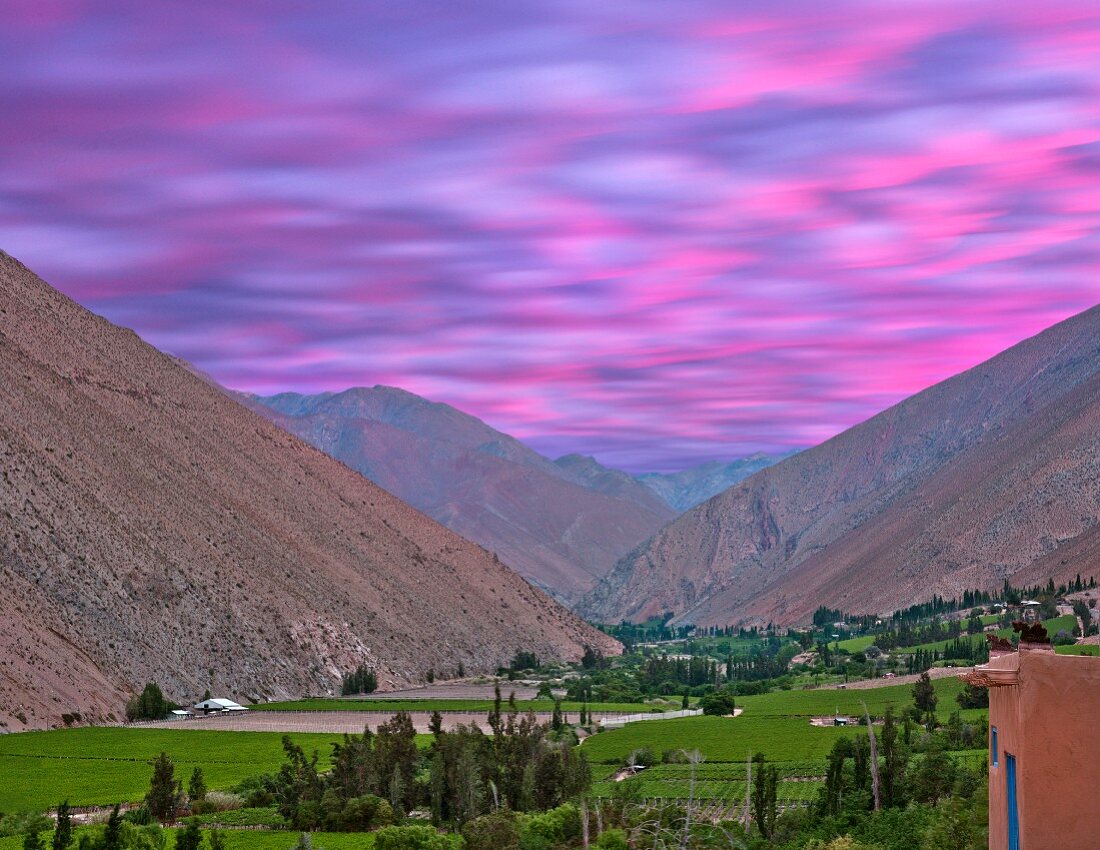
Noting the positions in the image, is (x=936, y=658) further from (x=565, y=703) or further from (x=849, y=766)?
(x=849, y=766)

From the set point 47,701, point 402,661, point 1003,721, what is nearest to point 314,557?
point 402,661

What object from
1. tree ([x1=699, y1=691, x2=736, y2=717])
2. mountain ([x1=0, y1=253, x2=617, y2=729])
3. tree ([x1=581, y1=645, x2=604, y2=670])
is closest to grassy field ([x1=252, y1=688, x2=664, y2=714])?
mountain ([x1=0, y1=253, x2=617, y2=729])

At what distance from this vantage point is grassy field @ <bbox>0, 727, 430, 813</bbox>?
62188 mm

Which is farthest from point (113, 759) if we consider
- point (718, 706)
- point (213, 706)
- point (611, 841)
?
point (718, 706)

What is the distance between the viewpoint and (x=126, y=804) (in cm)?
6012

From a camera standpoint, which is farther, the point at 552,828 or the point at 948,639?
the point at 948,639

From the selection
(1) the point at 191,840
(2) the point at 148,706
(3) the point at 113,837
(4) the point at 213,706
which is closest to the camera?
(1) the point at 191,840

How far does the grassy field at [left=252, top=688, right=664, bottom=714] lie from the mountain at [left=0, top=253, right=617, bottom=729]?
4.58m

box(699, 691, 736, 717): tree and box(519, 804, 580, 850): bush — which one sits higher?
box(699, 691, 736, 717): tree

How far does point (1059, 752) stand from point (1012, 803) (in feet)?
4.53

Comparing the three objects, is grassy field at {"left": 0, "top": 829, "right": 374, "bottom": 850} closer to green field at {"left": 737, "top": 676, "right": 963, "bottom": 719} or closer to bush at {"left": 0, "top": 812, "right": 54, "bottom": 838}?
bush at {"left": 0, "top": 812, "right": 54, "bottom": 838}

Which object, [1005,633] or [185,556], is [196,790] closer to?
[185,556]

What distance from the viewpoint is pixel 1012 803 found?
57.4ft

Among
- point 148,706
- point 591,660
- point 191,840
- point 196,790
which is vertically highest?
point 591,660
